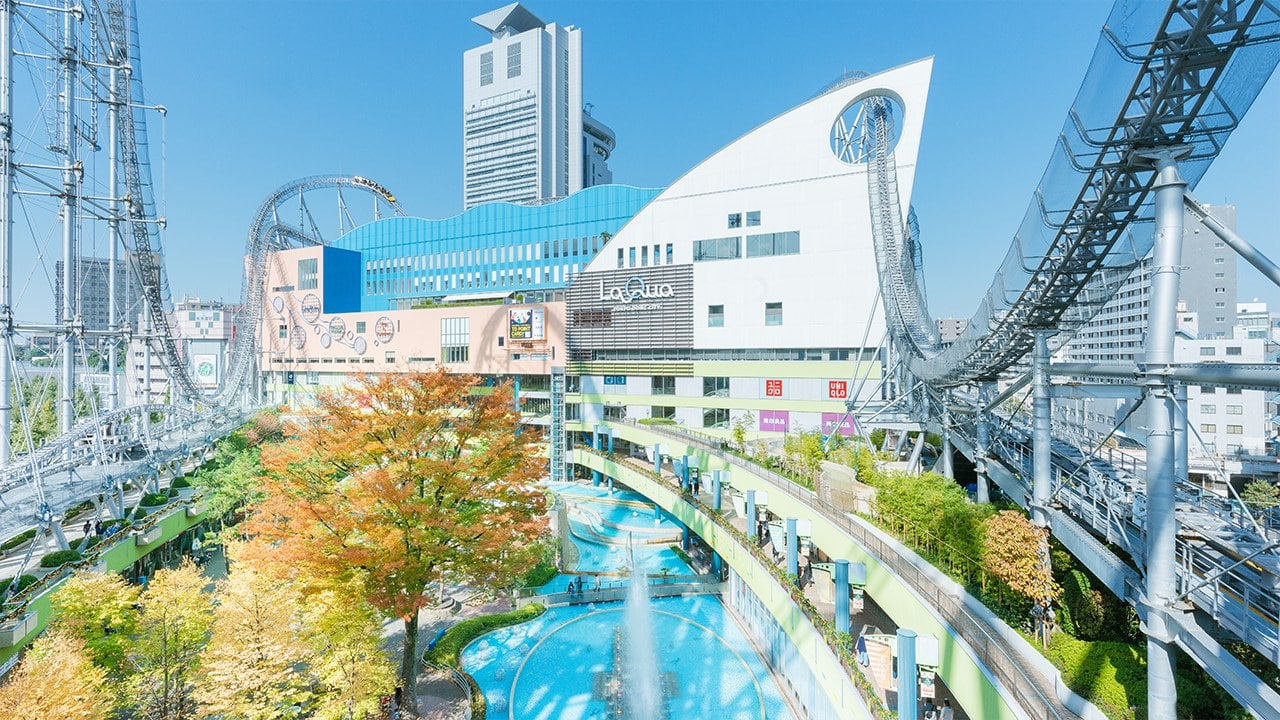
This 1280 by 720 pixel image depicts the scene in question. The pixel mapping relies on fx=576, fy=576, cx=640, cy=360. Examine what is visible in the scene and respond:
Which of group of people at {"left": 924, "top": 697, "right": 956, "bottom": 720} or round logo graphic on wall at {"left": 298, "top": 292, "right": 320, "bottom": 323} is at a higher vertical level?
round logo graphic on wall at {"left": 298, "top": 292, "right": 320, "bottom": 323}

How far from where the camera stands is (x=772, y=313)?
121ft

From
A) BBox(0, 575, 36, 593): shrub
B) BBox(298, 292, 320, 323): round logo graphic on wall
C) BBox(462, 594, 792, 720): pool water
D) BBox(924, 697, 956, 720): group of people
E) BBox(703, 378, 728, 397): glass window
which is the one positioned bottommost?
BBox(462, 594, 792, 720): pool water

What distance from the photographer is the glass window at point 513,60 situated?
4242 inches

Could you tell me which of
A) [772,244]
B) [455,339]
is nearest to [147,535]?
[455,339]

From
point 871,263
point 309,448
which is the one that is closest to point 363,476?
point 309,448

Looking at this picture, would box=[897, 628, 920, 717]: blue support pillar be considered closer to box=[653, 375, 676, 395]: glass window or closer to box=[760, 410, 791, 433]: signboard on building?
box=[760, 410, 791, 433]: signboard on building

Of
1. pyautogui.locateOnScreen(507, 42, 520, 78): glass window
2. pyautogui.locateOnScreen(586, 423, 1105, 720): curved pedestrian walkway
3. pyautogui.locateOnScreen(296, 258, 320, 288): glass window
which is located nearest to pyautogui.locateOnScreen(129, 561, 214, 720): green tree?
pyautogui.locateOnScreen(586, 423, 1105, 720): curved pedestrian walkway

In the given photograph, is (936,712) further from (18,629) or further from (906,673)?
(18,629)

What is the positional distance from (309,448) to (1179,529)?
1877 centimetres

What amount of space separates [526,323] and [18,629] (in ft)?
100

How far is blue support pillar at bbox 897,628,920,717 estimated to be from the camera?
34.3 ft

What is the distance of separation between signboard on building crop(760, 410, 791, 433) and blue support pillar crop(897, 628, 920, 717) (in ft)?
85.4

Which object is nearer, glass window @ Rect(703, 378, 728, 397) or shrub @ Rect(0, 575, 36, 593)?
shrub @ Rect(0, 575, 36, 593)

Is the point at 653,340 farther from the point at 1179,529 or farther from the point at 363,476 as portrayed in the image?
the point at 1179,529
